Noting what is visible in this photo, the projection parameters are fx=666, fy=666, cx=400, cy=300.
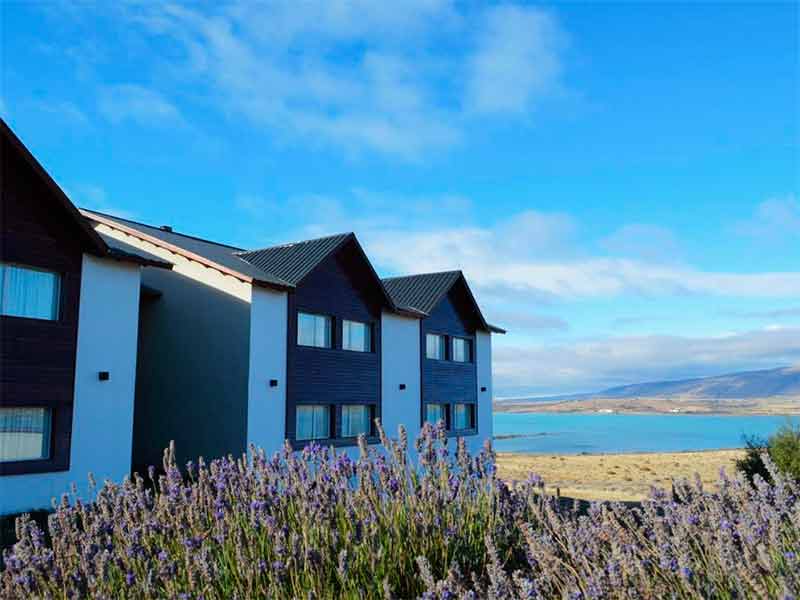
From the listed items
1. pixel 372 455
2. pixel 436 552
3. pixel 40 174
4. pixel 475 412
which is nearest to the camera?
pixel 436 552

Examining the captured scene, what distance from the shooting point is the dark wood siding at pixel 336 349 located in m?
19.3

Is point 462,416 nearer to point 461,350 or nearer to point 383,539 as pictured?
point 461,350

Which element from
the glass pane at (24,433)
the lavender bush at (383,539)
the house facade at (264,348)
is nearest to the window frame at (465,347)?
the house facade at (264,348)

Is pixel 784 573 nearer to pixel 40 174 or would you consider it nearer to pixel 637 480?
pixel 40 174

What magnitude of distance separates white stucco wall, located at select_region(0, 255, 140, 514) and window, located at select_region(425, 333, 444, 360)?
12740mm

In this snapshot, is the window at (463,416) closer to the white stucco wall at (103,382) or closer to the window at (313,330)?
the window at (313,330)

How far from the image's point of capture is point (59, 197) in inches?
556

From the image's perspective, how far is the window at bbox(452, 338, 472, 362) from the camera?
28153mm

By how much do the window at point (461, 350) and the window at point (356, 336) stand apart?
6.19 metres

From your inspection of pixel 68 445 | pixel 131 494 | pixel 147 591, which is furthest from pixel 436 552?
pixel 68 445

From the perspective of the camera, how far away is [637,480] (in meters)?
26.3

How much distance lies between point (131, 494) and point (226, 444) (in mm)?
12278

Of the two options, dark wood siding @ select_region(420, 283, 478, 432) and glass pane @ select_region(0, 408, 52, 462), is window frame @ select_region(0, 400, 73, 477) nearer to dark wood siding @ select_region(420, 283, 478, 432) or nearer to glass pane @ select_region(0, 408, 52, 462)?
glass pane @ select_region(0, 408, 52, 462)

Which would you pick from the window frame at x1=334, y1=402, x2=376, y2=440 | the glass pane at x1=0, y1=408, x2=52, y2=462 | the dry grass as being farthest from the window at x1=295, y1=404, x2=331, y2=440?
the glass pane at x1=0, y1=408, x2=52, y2=462
